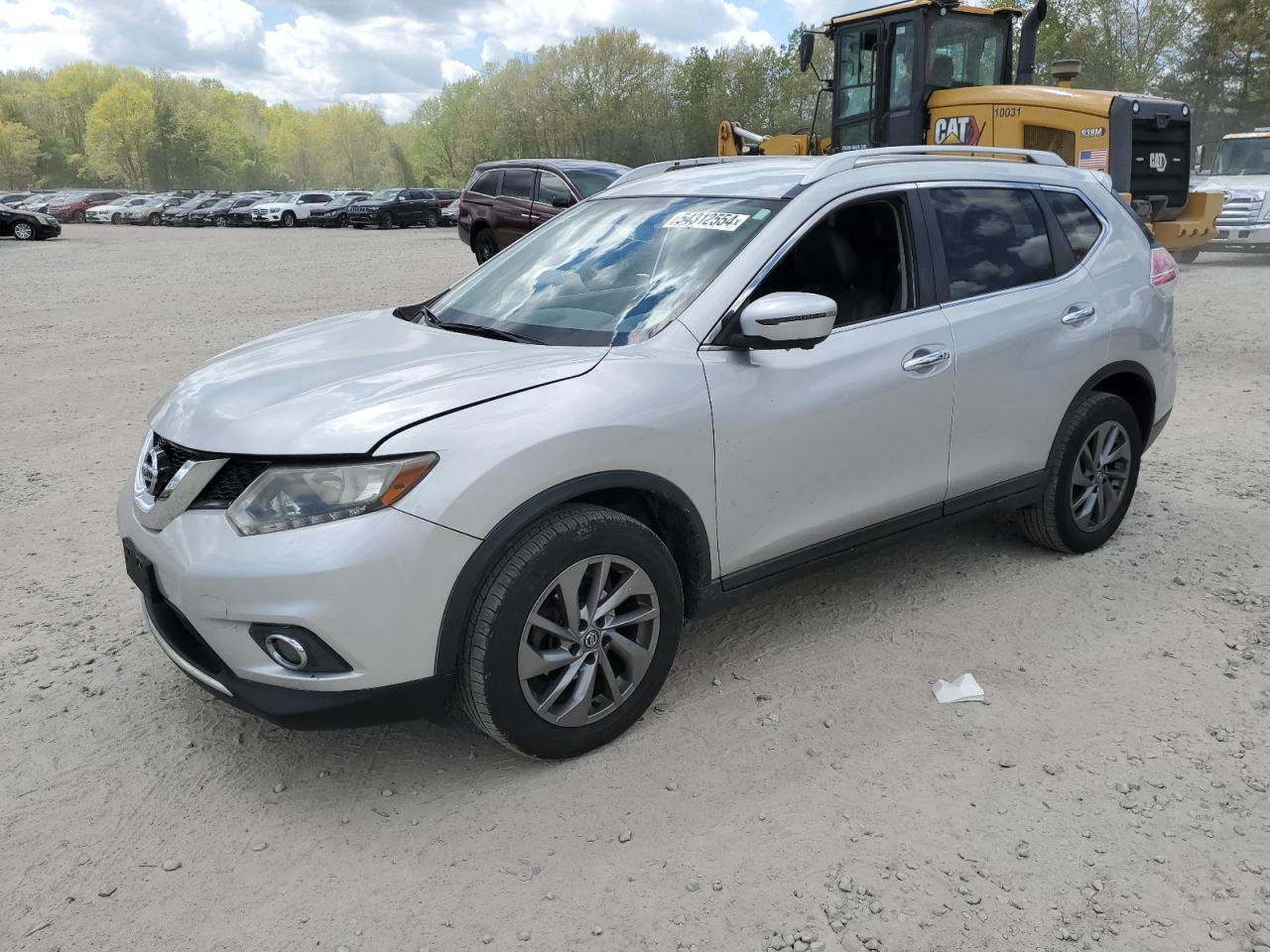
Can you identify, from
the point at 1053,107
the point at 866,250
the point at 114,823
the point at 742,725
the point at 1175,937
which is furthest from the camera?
the point at 1053,107

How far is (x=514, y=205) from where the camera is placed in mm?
15805

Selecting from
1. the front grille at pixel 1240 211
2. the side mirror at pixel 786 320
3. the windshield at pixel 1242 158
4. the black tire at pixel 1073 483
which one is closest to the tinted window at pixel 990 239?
the black tire at pixel 1073 483

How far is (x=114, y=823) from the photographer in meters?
2.89

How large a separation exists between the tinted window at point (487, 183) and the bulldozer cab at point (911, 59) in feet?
20.9

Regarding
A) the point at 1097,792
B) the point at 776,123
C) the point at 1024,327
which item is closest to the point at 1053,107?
the point at 1024,327

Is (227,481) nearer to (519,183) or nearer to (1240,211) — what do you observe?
(519,183)

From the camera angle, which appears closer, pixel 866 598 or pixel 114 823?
pixel 114 823

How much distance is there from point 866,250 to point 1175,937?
2.49m

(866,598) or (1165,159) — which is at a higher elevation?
(1165,159)

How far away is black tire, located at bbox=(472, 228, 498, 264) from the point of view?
1648 cm

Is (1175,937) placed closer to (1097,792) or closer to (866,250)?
(1097,792)

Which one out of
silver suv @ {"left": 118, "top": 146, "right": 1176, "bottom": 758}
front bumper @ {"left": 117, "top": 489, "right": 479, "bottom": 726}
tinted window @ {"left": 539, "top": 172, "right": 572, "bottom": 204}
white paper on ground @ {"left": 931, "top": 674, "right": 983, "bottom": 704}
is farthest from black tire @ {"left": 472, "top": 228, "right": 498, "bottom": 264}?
front bumper @ {"left": 117, "top": 489, "right": 479, "bottom": 726}

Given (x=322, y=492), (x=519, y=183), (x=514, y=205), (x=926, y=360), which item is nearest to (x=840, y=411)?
(x=926, y=360)

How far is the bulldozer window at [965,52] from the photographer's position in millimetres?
11477
